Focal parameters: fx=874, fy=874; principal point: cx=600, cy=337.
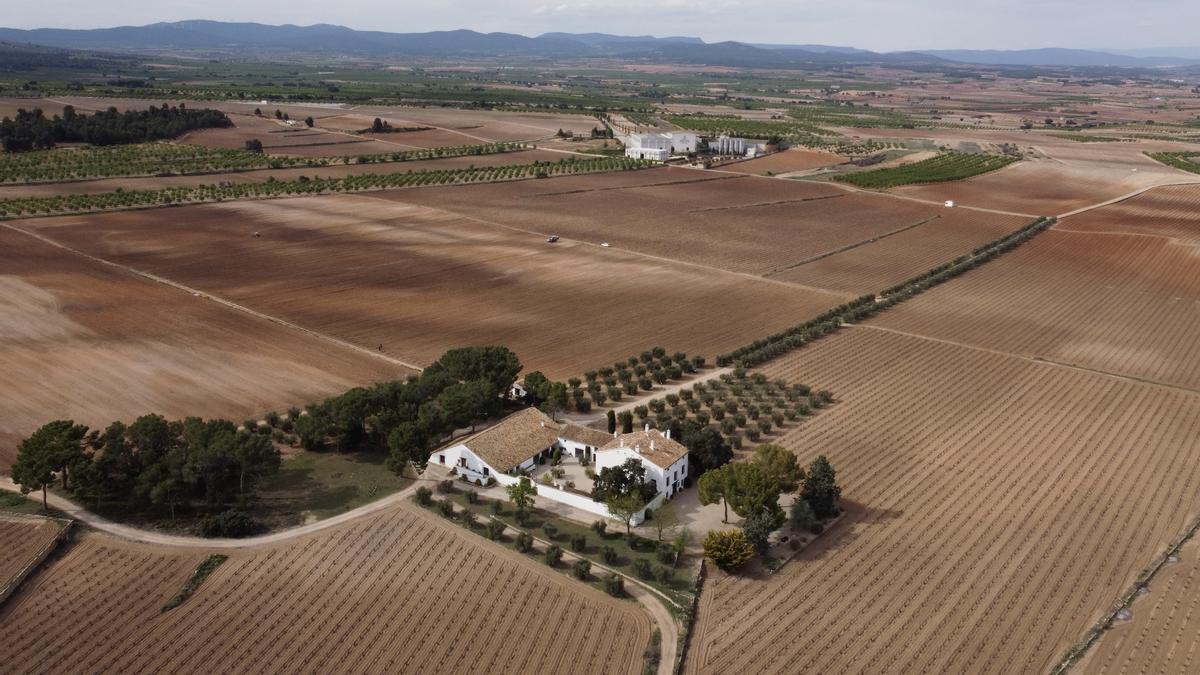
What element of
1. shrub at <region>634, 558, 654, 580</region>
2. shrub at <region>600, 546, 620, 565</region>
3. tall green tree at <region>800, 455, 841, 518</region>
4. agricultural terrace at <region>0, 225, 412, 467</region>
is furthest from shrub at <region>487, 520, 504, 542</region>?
agricultural terrace at <region>0, 225, 412, 467</region>

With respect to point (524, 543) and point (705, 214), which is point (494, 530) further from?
point (705, 214)

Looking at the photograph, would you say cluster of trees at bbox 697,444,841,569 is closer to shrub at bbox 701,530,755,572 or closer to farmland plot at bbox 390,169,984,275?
shrub at bbox 701,530,755,572

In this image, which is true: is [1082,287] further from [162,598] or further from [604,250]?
[162,598]

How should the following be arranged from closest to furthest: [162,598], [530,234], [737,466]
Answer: [162,598] → [737,466] → [530,234]

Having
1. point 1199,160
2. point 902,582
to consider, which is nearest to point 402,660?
point 902,582

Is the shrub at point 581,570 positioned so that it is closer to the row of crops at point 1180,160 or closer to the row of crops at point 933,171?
the row of crops at point 933,171

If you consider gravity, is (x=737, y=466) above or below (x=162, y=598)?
above
